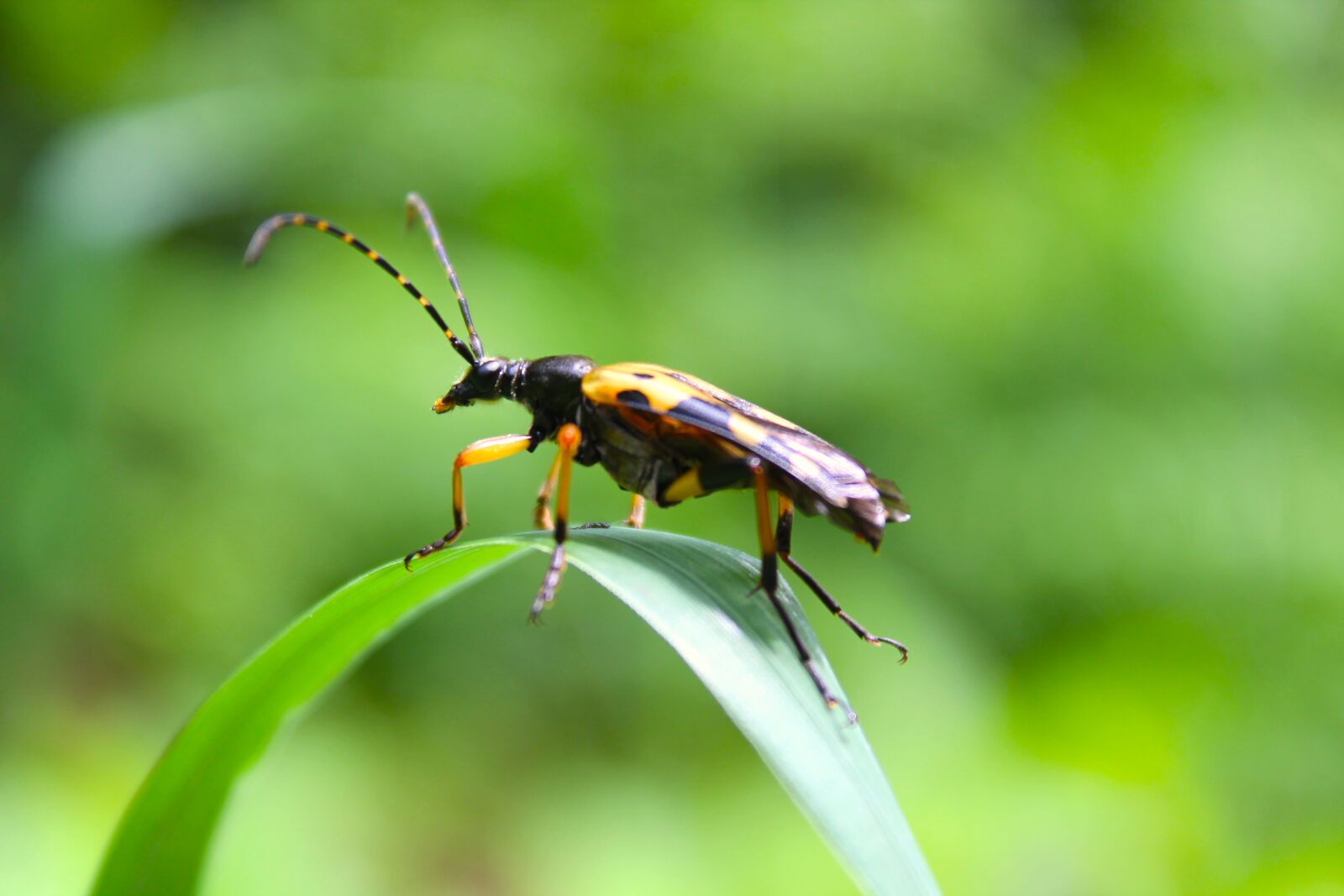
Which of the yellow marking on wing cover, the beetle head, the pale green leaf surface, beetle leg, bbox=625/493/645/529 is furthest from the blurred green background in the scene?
the pale green leaf surface

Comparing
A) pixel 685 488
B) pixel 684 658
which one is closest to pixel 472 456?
pixel 685 488

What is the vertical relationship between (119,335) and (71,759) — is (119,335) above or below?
above

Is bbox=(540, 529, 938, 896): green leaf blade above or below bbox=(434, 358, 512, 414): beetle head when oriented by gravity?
below

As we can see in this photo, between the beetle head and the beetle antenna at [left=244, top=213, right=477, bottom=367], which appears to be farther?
the beetle head

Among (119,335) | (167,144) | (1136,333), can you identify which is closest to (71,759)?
(119,335)

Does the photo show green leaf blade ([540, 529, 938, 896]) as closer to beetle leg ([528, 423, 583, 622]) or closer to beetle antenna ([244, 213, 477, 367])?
beetle leg ([528, 423, 583, 622])

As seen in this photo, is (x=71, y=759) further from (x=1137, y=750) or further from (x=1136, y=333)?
(x=1136, y=333)

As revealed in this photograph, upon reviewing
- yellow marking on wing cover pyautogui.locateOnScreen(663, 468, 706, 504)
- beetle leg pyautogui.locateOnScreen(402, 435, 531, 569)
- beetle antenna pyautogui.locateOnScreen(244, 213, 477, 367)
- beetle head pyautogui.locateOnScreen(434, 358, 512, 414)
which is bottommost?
yellow marking on wing cover pyautogui.locateOnScreen(663, 468, 706, 504)

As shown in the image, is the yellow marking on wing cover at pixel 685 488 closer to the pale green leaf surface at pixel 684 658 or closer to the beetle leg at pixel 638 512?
the beetle leg at pixel 638 512
